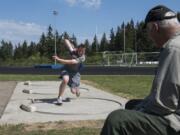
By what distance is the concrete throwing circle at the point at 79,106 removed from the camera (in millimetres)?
10461

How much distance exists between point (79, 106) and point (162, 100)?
25.1ft

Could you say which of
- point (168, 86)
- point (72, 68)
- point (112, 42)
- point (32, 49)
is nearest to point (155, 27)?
point (168, 86)

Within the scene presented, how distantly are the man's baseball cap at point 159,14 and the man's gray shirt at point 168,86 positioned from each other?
0.23m

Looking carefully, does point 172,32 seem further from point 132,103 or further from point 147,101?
point 132,103

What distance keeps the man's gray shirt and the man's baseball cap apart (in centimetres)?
23

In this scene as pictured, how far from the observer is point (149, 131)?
4047mm

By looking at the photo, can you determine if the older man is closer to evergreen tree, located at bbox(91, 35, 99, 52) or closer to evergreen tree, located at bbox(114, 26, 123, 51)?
evergreen tree, located at bbox(114, 26, 123, 51)

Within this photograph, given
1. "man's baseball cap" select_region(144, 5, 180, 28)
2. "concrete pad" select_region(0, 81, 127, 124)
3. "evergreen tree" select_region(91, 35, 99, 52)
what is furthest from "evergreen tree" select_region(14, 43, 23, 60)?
"man's baseball cap" select_region(144, 5, 180, 28)

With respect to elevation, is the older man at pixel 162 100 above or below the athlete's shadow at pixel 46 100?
above

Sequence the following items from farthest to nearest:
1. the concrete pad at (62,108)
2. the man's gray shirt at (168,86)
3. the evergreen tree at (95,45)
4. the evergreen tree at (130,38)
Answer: the evergreen tree at (95,45) < the evergreen tree at (130,38) < the concrete pad at (62,108) < the man's gray shirt at (168,86)

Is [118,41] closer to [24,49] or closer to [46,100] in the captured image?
[24,49]

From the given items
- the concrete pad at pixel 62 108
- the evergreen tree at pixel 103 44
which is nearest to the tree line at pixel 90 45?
the evergreen tree at pixel 103 44

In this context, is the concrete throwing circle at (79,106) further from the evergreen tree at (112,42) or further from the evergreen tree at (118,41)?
the evergreen tree at (112,42)

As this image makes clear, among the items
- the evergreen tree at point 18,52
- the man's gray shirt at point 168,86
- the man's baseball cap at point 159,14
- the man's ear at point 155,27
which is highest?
the man's baseball cap at point 159,14
